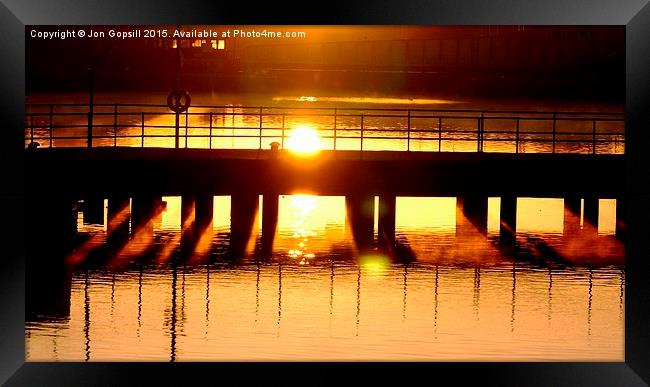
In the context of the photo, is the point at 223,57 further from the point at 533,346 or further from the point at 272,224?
the point at 533,346

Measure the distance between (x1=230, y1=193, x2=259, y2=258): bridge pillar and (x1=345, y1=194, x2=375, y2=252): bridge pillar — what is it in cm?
188

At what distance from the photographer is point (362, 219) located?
24812mm

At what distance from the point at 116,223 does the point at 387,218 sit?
551cm

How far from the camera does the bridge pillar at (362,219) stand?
81.0 feet

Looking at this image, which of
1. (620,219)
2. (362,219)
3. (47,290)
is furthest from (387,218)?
(47,290)

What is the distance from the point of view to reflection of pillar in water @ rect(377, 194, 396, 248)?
2555 centimetres

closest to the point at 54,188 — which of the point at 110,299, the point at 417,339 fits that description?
the point at 110,299

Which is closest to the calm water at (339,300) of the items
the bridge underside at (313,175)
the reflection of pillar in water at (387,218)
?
the reflection of pillar in water at (387,218)

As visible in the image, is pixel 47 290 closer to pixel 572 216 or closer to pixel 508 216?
pixel 508 216

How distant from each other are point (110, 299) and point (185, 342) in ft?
13.9

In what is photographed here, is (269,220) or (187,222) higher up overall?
(269,220)

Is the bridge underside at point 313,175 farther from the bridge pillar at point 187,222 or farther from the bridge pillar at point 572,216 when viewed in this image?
the bridge pillar at point 572,216

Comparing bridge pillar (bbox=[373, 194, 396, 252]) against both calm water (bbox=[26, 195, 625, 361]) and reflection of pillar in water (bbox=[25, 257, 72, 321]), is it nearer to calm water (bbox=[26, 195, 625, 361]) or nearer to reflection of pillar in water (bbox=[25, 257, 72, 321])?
calm water (bbox=[26, 195, 625, 361])

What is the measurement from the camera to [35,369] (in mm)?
9953
